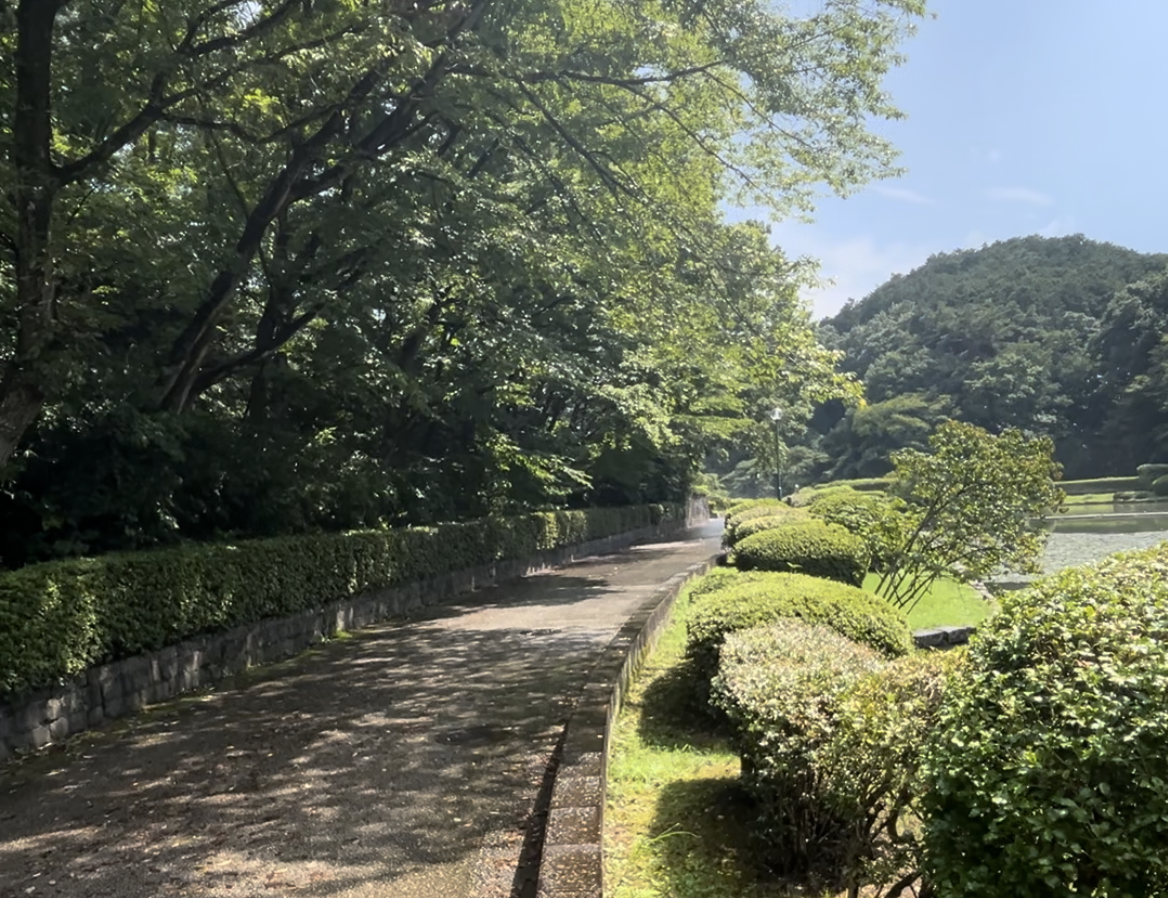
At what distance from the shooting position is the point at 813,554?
32.6 ft

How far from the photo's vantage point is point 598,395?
18.3 m

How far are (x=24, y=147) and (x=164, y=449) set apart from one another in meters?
2.97

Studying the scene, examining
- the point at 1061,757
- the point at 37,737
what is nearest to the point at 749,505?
the point at 37,737

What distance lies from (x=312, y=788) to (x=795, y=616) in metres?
3.42

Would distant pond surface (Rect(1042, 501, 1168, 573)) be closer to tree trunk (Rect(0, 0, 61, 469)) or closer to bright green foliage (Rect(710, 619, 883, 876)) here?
bright green foliage (Rect(710, 619, 883, 876))

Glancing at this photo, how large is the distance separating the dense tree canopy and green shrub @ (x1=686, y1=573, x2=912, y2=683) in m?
3.63

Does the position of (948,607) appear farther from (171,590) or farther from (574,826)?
(171,590)

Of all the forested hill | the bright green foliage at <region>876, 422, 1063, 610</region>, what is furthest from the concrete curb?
the forested hill

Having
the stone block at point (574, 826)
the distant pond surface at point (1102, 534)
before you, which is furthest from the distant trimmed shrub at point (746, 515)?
the stone block at point (574, 826)

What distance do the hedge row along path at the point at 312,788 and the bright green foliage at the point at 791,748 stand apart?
1.14 meters

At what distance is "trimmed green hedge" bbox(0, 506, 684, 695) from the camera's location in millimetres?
6049

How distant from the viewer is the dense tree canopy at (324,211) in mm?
7215

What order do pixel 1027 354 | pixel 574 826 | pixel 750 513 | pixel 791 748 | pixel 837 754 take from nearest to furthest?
1. pixel 837 754
2. pixel 791 748
3. pixel 574 826
4. pixel 750 513
5. pixel 1027 354

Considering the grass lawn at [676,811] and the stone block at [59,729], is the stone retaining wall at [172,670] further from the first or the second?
the grass lawn at [676,811]
